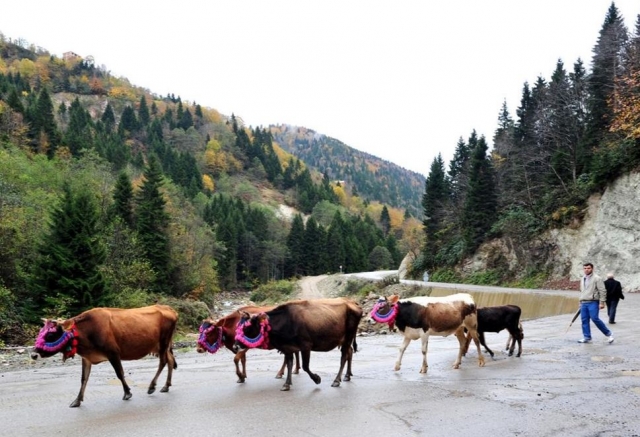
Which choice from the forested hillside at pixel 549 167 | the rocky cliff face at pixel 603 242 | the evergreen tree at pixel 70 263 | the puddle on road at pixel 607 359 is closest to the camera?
the puddle on road at pixel 607 359

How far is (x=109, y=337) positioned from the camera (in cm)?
867

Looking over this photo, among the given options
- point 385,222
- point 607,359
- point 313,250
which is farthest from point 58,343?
point 385,222

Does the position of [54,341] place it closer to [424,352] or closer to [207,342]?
[207,342]

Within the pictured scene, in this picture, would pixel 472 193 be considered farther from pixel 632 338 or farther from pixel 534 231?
pixel 632 338

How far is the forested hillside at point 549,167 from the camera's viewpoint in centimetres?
3750

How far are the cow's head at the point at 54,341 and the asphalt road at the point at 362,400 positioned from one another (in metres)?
0.97

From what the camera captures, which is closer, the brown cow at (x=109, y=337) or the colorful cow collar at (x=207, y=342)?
the brown cow at (x=109, y=337)

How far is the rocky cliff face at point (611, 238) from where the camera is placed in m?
33.9

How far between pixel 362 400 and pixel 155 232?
41.5m

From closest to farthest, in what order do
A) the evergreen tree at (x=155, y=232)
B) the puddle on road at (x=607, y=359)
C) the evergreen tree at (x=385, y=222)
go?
the puddle on road at (x=607, y=359) → the evergreen tree at (x=155, y=232) → the evergreen tree at (x=385, y=222)

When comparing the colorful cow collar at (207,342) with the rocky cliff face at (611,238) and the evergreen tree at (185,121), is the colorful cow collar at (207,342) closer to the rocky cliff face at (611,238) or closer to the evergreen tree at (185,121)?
the rocky cliff face at (611,238)

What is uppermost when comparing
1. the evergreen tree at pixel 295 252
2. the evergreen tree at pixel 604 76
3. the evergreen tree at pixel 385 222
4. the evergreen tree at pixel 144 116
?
the evergreen tree at pixel 144 116

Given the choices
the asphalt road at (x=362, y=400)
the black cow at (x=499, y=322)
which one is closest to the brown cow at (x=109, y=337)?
the asphalt road at (x=362, y=400)

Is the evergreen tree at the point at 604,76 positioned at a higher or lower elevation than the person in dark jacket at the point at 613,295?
higher
